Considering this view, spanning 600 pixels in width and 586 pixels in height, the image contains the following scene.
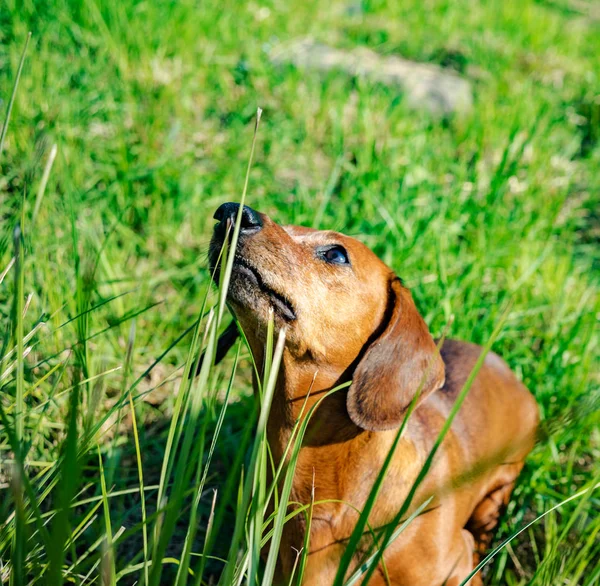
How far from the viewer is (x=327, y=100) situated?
439 centimetres

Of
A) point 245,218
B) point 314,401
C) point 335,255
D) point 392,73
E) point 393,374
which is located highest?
point 392,73

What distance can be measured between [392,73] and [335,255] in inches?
136

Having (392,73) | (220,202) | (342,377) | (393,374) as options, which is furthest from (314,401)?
(392,73)

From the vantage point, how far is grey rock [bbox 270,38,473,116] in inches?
187

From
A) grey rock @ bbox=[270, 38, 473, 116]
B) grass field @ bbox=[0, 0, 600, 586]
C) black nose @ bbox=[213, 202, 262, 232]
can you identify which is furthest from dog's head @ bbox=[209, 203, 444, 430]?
grey rock @ bbox=[270, 38, 473, 116]

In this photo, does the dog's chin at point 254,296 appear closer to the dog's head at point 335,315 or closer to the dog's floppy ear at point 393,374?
the dog's head at point 335,315

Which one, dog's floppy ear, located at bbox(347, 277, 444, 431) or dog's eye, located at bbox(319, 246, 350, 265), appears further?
Answer: dog's eye, located at bbox(319, 246, 350, 265)

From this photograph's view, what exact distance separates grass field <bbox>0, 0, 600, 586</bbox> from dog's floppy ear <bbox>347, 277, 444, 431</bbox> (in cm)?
53

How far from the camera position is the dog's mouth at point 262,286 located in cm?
187

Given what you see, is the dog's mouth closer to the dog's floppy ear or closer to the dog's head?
the dog's head

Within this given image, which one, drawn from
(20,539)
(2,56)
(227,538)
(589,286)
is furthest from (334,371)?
(2,56)

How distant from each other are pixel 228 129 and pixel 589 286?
232cm

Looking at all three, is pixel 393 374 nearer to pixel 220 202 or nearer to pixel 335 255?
pixel 335 255

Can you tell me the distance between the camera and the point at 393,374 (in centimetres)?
192
